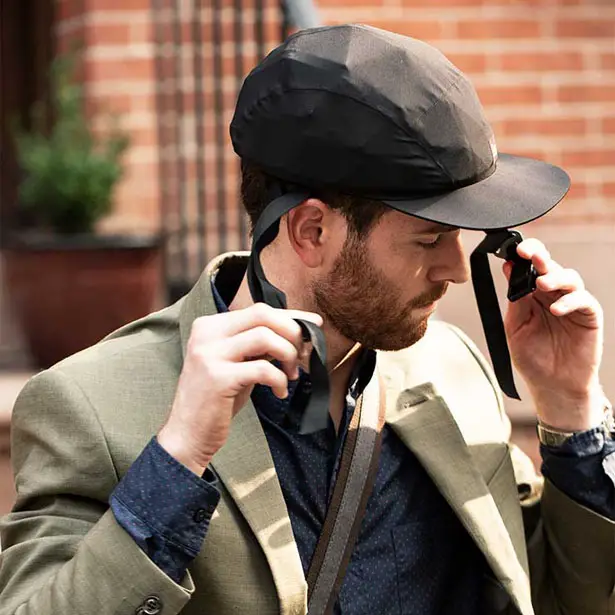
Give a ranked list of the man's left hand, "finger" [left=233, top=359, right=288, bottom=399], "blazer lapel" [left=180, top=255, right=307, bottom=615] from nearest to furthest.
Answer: "finger" [left=233, top=359, right=288, bottom=399]
"blazer lapel" [left=180, top=255, right=307, bottom=615]
the man's left hand

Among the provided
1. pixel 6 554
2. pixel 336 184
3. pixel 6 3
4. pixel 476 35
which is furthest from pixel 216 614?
pixel 6 3

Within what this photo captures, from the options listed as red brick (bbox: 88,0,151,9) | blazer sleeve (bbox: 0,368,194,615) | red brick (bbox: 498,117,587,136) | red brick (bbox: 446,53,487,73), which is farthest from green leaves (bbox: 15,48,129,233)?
blazer sleeve (bbox: 0,368,194,615)

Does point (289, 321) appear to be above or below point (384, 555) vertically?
above

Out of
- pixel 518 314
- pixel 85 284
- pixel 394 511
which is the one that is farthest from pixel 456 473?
pixel 85 284

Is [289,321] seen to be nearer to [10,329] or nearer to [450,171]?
[450,171]

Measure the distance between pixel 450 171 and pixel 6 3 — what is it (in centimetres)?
484

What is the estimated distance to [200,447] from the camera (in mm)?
2074

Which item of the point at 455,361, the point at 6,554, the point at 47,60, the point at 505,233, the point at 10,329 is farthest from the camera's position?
the point at 47,60

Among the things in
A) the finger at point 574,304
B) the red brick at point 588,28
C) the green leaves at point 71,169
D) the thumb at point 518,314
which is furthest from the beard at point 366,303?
the red brick at point 588,28

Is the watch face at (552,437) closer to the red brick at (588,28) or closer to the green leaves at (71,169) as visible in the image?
the green leaves at (71,169)

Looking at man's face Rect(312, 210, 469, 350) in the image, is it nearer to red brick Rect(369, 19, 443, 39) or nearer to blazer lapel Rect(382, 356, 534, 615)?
blazer lapel Rect(382, 356, 534, 615)

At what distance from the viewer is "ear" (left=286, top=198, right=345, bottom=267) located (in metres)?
2.42

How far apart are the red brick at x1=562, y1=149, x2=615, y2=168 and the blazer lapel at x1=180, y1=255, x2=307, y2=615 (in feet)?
10.8

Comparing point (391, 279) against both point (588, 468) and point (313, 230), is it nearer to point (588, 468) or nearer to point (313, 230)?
point (313, 230)
